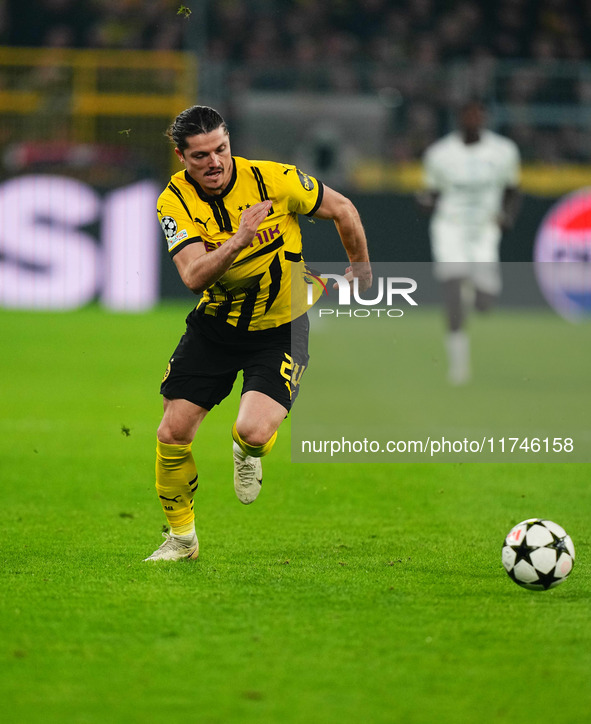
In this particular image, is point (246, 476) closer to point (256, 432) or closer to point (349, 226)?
point (256, 432)

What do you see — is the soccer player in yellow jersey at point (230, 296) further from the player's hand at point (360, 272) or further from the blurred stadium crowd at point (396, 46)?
the blurred stadium crowd at point (396, 46)

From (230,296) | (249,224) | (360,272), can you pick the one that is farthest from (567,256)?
(249,224)

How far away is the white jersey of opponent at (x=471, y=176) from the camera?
12.2 meters

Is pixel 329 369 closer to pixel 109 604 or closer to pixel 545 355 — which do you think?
pixel 545 355

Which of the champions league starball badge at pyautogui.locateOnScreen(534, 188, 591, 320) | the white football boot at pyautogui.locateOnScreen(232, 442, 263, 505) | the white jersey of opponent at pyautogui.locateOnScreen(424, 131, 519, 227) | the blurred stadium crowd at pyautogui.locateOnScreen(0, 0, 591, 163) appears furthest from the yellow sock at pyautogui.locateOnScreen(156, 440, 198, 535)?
the blurred stadium crowd at pyautogui.locateOnScreen(0, 0, 591, 163)

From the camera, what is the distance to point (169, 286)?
1773 cm

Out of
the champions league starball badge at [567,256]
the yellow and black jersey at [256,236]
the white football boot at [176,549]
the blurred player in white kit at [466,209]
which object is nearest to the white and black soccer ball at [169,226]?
the yellow and black jersey at [256,236]

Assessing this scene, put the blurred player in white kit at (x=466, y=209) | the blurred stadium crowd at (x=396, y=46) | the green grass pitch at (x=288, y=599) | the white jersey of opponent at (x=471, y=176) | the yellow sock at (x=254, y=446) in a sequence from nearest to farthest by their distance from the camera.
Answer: the green grass pitch at (x=288, y=599)
the yellow sock at (x=254, y=446)
the blurred player in white kit at (x=466, y=209)
the white jersey of opponent at (x=471, y=176)
the blurred stadium crowd at (x=396, y=46)

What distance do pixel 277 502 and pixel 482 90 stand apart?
42.4 feet

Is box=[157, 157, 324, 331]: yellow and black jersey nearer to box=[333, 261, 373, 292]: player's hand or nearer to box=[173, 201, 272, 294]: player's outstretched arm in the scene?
box=[173, 201, 272, 294]: player's outstretched arm

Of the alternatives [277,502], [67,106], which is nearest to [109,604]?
[277,502]

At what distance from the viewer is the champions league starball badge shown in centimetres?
1606

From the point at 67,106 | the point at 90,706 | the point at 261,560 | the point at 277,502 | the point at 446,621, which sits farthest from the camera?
the point at 67,106

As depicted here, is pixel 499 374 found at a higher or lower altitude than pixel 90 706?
higher
